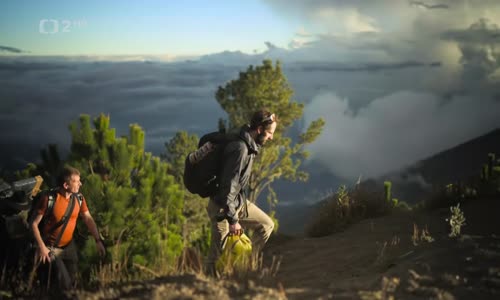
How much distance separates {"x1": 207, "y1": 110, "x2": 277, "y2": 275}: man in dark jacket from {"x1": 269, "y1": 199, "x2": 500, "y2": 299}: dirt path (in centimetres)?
79

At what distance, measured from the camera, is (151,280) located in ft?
17.6

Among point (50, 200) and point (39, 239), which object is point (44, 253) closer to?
point (39, 239)

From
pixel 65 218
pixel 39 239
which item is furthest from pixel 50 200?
pixel 39 239

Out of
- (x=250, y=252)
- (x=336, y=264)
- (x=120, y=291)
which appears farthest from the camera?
(x=336, y=264)

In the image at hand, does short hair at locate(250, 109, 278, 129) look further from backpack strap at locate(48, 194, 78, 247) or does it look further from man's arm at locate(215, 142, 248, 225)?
backpack strap at locate(48, 194, 78, 247)

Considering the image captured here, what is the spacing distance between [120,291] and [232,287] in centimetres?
98

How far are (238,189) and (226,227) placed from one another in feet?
1.84

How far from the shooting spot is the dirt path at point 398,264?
5.18 m

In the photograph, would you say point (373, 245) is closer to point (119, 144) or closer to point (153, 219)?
point (153, 219)

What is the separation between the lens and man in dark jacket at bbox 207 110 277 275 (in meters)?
5.42

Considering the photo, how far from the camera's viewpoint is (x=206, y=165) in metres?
5.70

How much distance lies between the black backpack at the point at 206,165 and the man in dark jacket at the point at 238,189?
14cm

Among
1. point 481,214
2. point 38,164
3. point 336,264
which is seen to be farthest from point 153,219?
point 481,214

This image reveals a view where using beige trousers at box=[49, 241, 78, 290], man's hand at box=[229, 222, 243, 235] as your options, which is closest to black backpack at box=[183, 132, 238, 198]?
man's hand at box=[229, 222, 243, 235]
